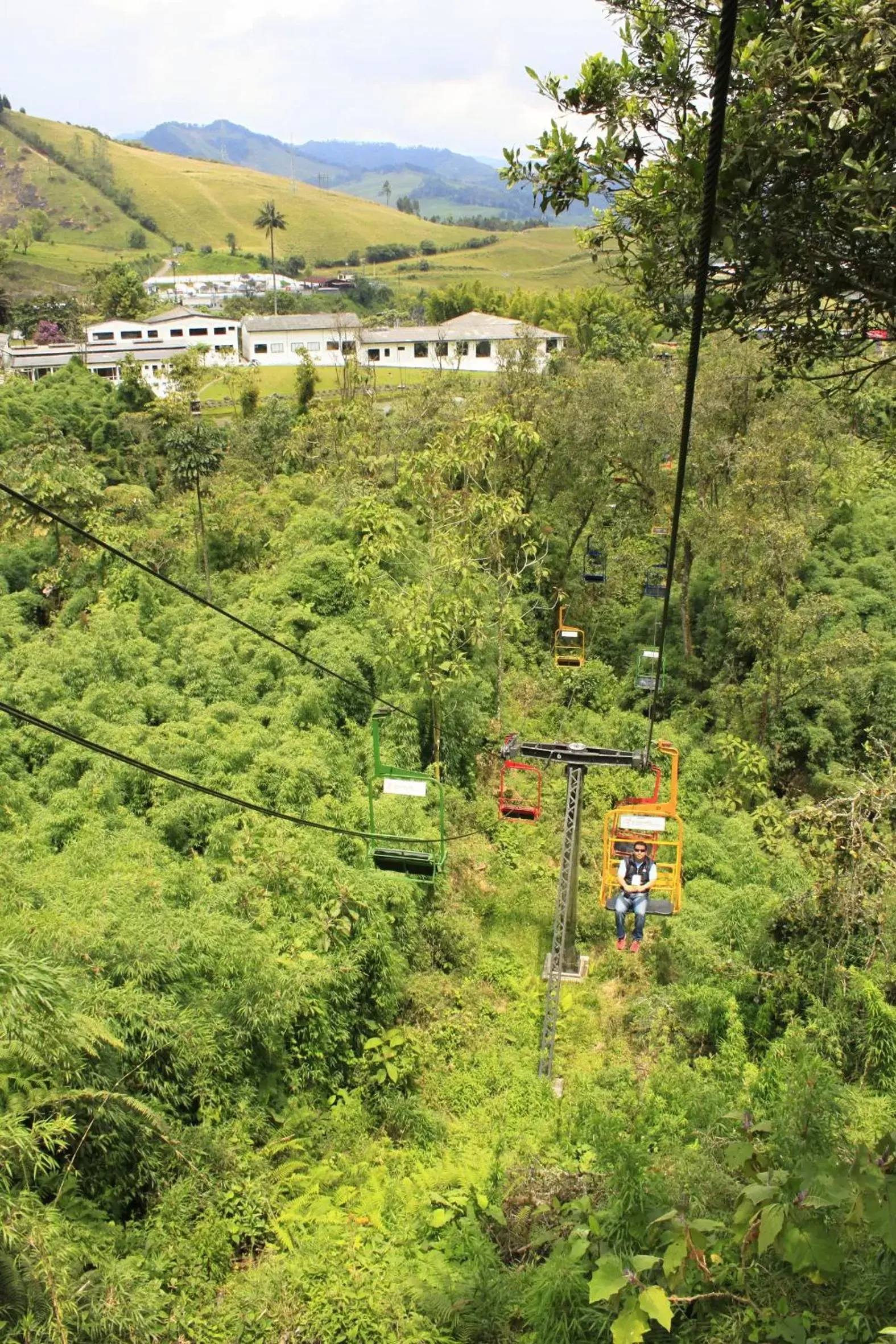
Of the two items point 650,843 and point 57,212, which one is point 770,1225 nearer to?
point 650,843

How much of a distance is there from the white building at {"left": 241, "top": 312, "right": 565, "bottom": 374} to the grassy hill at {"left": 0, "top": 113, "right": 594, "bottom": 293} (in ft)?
143

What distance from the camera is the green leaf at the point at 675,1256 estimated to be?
405 centimetres

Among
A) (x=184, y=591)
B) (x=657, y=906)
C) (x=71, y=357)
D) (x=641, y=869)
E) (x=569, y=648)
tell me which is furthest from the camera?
(x=71, y=357)

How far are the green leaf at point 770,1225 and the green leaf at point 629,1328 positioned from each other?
62 cm

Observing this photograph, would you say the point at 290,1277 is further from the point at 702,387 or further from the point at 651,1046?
the point at 702,387

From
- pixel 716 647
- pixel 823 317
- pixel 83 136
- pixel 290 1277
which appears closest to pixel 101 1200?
pixel 290 1277

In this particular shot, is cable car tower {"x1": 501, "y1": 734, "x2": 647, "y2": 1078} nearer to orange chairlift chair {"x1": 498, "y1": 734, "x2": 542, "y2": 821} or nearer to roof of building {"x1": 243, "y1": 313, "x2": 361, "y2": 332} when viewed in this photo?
orange chairlift chair {"x1": 498, "y1": 734, "x2": 542, "y2": 821}

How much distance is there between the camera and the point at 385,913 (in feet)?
34.9

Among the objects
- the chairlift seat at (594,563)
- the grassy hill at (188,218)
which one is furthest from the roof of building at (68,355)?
the grassy hill at (188,218)

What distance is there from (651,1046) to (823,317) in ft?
26.6

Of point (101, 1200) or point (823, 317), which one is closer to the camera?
point (823, 317)

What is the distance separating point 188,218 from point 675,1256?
480ft

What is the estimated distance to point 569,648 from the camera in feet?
62.6

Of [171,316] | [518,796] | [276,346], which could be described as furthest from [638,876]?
[171,316]
